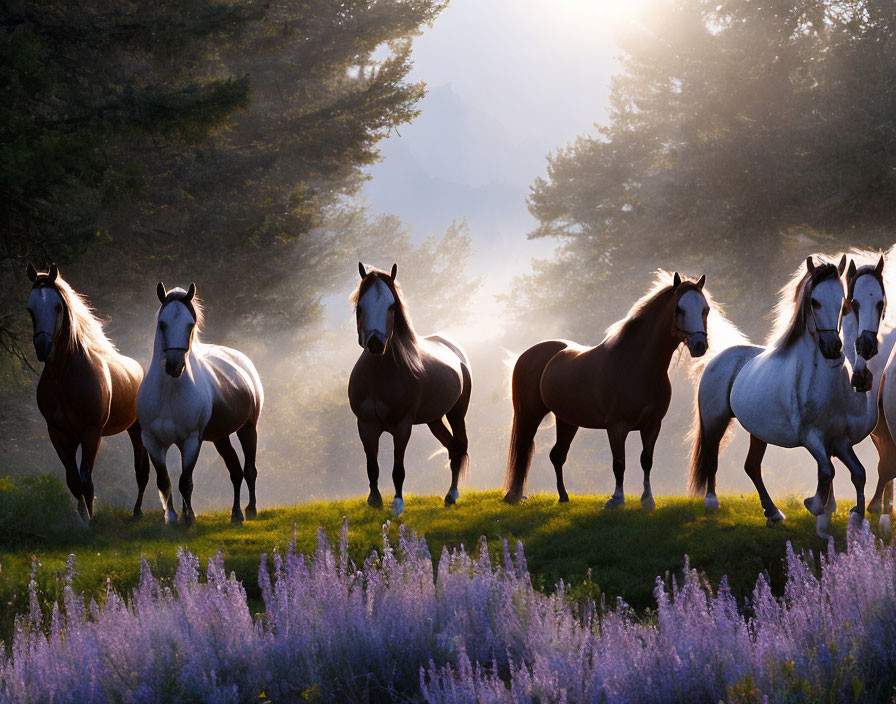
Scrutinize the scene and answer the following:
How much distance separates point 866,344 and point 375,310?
5258 mm

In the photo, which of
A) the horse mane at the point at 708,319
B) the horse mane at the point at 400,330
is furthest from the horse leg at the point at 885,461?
the horse mane at the point at 400,330

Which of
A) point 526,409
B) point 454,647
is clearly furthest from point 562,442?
point 454,647

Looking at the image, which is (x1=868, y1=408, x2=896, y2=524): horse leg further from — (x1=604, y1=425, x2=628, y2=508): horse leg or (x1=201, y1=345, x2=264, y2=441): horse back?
(x1=201, y1=345, x2=264, y2=441): horse back

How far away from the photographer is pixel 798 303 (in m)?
8.40

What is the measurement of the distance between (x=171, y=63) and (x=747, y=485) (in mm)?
27472

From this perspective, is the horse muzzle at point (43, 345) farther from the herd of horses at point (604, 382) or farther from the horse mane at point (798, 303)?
the horse mane at point (798, 303)

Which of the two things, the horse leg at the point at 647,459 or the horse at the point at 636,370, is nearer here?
the horse at the point at 636,370

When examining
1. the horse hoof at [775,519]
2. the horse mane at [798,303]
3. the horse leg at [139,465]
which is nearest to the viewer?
the horse mane at [798,303]

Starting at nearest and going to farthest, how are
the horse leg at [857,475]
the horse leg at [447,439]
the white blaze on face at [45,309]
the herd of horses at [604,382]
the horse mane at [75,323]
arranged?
the horse leg at [857,475]
the herd of horses at [604,382]
the white blaze on face at [45,309]
the horse mane at [75,323]
the horse leg at [447,439]

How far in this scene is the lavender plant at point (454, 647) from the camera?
432 cm

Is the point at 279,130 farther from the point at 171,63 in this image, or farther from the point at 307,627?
the point at 307,627

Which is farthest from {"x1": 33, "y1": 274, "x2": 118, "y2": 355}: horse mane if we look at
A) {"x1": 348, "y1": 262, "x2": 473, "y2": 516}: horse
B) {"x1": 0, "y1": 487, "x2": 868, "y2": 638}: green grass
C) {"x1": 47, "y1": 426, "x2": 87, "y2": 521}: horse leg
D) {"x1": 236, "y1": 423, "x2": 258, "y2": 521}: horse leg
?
{"x1": 348, "y1": 262, "x2": 473, "y2": 516}: horse

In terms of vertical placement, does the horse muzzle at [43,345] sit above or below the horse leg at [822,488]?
above

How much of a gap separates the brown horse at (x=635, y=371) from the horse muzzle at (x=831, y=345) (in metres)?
1.63
